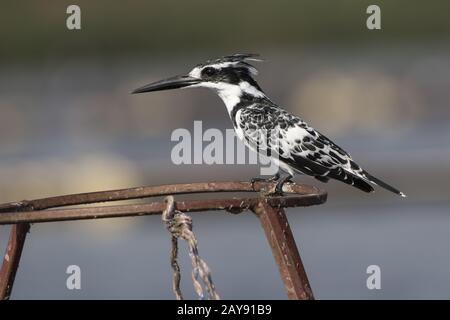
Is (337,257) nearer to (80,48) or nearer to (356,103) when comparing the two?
(356,103)

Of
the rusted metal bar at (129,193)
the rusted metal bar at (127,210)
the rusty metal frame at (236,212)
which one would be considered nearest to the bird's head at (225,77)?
the rusted metal bar at (129,193)

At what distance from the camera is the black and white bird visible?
17.5 ft

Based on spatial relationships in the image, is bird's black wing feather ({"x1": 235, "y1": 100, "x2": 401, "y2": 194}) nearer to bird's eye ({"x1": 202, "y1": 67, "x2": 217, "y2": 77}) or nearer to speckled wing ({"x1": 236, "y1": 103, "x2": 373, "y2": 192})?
speckled wing ({"x1": 236, "y1": 103, "x2": 373, "y2": 192})

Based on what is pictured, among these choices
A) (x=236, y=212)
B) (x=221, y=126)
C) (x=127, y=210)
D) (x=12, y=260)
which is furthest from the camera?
(x=221, y=126)

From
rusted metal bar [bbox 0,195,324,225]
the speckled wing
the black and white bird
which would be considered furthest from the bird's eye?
rusted metal bar [bbox 0,195,324,225]

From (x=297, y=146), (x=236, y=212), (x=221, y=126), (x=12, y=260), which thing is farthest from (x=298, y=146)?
(x=221, y=126)

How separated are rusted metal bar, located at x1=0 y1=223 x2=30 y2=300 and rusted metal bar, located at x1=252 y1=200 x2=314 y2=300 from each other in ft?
2.64

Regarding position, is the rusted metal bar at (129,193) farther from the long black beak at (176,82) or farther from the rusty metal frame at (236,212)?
the long black beak at (176,82)

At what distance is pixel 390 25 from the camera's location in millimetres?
18266

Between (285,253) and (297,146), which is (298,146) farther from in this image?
(285,253)

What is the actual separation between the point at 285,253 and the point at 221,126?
34.9ft

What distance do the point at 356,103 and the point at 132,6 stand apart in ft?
18.2

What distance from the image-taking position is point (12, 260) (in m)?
3.60

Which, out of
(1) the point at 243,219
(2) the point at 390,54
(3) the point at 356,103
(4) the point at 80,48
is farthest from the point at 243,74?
(4) the point at 80,48
